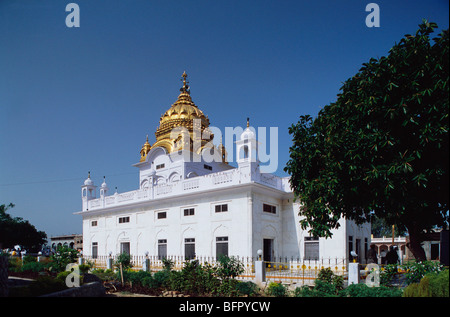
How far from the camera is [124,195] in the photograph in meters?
25.2

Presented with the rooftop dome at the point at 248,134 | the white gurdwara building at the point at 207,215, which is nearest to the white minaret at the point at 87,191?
the white gurdwara building at the point at 207,215

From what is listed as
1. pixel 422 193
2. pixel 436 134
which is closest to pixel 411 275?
pixel 422 193

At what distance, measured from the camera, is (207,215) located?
20.0 m

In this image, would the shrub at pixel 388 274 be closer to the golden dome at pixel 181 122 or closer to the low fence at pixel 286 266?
the low fence at pixel 286 266

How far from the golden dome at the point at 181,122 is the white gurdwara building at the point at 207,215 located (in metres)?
0.17

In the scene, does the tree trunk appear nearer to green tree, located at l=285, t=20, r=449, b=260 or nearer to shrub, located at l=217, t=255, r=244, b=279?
green tree, located at l=285, t=20, r=449, b=260

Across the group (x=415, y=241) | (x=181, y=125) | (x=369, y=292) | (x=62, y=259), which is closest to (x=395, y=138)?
(x=369, y=292)

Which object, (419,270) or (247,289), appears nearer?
(419,270)

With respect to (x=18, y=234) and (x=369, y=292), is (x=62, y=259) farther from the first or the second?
(x=18, y=234)

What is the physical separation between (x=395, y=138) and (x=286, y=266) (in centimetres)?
1119

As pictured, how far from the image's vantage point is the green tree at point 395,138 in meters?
9.23

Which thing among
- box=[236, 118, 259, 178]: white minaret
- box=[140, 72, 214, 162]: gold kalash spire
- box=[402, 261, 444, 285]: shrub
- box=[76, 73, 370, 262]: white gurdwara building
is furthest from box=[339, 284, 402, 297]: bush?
box=[140, 72, 214, 162]: gold kalash spire

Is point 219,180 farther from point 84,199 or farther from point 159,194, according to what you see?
point 84,199
